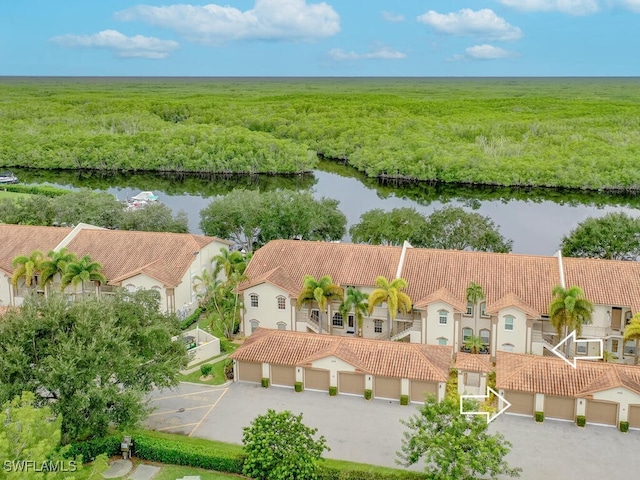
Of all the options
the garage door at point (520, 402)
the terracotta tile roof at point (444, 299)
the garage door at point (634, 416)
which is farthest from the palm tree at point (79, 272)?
the garage door at point (634, 416)

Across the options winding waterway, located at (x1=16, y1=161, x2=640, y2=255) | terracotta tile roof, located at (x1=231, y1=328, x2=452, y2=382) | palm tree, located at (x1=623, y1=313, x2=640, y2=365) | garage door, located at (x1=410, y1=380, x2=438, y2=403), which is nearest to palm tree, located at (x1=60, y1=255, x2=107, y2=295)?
terracotta tile roof, located at (x1=231, y1=328, x2=452, y2=382)

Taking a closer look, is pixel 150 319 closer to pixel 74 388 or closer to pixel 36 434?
pixel 74 388

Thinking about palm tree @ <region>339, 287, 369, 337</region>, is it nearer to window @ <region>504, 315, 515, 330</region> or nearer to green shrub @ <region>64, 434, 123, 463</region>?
window @ <region>504, 315, 515, 330</region>

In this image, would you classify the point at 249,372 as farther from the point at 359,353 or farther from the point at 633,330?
the point at 633,330

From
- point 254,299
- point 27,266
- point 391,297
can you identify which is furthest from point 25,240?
point 391,297

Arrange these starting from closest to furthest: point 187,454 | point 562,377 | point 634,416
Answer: point 187,454 < point 634,416 < point 562,377

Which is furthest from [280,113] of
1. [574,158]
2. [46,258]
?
[46,258]
